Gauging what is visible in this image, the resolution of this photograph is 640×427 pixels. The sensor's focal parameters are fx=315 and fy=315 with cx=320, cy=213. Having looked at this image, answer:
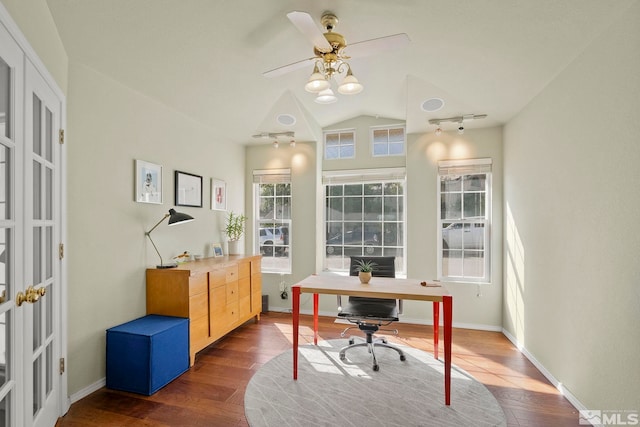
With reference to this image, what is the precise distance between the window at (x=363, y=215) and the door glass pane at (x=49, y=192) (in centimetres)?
336

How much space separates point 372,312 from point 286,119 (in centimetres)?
270

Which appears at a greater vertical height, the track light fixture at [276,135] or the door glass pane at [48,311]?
the track light fixture at [276,135]

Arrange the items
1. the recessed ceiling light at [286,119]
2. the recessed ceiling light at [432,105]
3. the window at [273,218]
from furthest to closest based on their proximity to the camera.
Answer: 1. the window at [273,218]
2. the recessed ceiling light at [286,119]
3. the recessed ceiling light at [432,105]

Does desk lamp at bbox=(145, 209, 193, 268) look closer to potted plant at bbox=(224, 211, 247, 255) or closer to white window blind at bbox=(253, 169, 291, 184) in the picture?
potted plant at bbox=(224, 211, 247, 255)

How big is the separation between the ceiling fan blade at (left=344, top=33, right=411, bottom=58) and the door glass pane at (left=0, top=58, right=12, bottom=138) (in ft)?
5.94

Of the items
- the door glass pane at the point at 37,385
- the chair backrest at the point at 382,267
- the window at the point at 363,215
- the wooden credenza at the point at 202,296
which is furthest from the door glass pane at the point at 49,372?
the window at the point at 363,215

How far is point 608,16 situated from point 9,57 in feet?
10.7

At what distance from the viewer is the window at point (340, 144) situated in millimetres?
4773

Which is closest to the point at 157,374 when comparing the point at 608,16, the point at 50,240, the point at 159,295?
the point at 159,295

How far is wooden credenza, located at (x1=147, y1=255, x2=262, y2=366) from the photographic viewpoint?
292 centimetres

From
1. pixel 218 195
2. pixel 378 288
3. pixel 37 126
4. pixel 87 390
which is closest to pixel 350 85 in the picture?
pixel 378 288

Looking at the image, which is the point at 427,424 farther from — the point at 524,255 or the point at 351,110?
the point at 351,110

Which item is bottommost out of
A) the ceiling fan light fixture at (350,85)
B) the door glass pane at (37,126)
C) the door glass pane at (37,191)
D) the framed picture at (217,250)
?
the framed picture at (217,250)

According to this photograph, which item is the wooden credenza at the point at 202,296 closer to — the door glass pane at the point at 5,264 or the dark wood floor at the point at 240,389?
the dark wood floor at the point at 240,389
